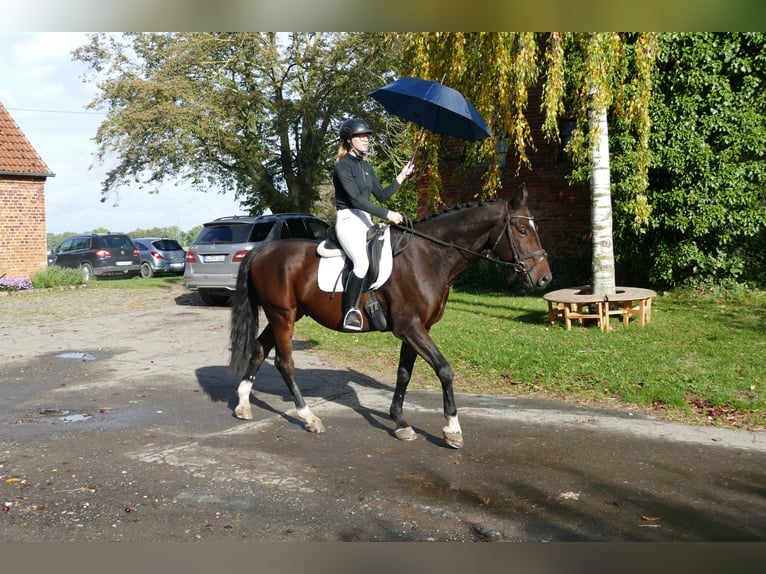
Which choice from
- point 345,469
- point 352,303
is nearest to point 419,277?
point 352,303

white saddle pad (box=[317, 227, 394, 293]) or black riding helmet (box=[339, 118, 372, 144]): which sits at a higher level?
black riding helmet (box=[339, 118, 372, 144])

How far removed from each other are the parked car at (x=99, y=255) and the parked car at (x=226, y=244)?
15.6 m

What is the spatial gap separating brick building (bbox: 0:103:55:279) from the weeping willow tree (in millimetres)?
16281

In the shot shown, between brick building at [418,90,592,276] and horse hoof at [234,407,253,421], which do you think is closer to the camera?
horse hoof at [234,407,253,421]

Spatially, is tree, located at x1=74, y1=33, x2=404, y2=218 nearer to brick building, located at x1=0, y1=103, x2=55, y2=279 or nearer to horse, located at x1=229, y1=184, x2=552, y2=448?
brick building, located at x1=0, y1=103, x2=55, y2=279

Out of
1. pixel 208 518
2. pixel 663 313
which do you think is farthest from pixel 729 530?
pixel 663 313

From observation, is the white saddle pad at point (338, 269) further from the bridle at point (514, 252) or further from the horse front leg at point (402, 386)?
the horse front leg at point (402, 386)

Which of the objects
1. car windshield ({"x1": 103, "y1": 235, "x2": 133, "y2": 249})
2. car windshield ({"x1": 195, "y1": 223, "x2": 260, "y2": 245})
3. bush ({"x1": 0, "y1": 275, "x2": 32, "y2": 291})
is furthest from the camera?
car windshield ({"x1": 103, "y1": 235, "x2": 133, "y2": 249})

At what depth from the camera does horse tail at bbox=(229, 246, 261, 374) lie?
7477 mm

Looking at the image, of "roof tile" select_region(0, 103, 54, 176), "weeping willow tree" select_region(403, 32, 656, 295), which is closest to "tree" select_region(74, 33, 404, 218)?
"roof tile" select_region(0, 103, 54, 176)

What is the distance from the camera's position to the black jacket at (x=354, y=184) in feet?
21.3

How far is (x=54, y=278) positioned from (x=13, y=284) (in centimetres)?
133
